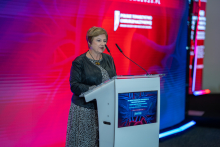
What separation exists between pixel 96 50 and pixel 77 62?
0.20 meters

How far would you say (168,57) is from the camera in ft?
11.7

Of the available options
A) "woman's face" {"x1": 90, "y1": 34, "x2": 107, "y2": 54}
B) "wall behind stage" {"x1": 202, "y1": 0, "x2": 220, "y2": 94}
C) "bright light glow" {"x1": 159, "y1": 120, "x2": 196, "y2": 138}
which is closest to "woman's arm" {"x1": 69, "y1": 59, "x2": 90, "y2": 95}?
"woman's face" {"x1": 90, "y1": 34, "x2": 107, "y2": 54}

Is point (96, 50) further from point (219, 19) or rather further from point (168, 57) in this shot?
point (219, 19)

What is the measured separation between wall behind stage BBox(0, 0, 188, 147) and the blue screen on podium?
1438mm

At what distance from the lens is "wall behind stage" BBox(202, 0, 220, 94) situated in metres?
6.52

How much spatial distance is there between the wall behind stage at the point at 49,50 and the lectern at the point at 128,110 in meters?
1.26

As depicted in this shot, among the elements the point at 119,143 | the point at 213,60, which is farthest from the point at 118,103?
the point at 213,60

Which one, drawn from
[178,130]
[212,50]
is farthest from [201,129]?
[212,50]

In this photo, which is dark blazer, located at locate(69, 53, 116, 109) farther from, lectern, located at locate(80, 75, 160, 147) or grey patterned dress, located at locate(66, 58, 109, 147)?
lectern, located at locate(80, 75, 160, 147)

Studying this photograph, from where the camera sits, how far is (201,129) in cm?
392

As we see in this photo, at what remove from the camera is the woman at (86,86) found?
1.72m

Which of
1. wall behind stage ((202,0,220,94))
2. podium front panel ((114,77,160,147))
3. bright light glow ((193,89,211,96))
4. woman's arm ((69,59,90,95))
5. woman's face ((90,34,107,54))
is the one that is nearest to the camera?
podium front panel ((114,77,160,147))

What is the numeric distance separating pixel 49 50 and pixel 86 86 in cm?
109

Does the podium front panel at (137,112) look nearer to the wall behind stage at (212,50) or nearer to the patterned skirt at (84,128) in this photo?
the patterned skirt at (84,128)
